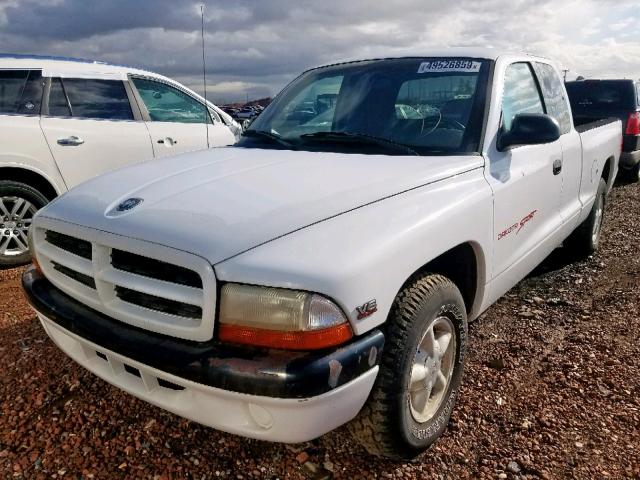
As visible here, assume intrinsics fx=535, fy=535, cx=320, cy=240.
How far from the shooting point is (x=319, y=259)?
172 cm

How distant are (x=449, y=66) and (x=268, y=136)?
112 cm

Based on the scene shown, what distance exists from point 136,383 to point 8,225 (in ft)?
10.8

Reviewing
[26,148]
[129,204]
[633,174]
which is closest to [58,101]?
[26,148]

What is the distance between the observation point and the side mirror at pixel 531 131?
8.62 ft

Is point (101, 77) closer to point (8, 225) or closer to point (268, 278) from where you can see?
point (8, 225)

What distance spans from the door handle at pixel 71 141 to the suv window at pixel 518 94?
3.65m

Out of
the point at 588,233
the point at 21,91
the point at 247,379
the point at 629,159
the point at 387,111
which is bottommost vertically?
the point at 588,233

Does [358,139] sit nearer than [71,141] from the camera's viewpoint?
Yes

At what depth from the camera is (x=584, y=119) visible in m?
5.71

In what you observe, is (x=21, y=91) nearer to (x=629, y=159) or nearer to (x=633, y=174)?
(x=629, y=159)

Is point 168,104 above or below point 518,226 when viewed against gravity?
above

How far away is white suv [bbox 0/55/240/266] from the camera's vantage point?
4.53 metres

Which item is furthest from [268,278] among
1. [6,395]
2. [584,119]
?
[584,119]

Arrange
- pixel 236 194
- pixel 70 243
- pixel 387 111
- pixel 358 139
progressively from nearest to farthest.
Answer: pixel 236 194
pixel 70 243
pixel 358 139
pixel 387 111
